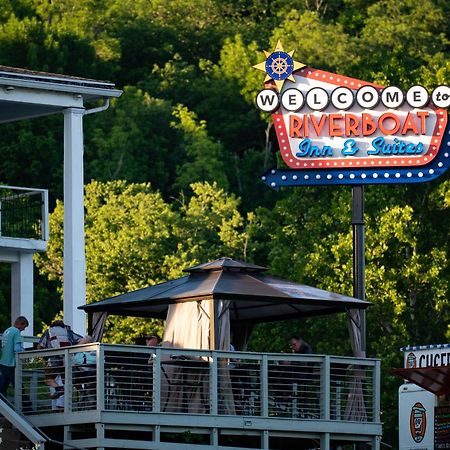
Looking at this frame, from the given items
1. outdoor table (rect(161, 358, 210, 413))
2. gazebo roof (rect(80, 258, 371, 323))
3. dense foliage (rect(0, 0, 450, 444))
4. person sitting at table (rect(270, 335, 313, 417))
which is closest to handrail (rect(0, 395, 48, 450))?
outdoor table (rect(161, 358, 210, 413))

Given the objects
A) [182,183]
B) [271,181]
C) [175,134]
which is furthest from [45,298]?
[271,181]

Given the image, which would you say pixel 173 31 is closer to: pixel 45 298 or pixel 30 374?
pixel 45 298

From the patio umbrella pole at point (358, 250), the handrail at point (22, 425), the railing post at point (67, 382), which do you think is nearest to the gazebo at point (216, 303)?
the railing post at point (67, 382)

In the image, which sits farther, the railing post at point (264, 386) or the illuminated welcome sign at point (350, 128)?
the illuminated welcome sign at point (350, 128)

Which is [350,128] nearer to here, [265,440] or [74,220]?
[74,220]

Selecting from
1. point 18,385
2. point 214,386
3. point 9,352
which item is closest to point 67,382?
point 18,385

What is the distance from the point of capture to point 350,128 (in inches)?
1753

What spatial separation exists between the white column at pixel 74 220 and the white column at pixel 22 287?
1909 mm

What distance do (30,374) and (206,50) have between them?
6461cm

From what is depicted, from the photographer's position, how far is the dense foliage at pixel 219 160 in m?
60.5

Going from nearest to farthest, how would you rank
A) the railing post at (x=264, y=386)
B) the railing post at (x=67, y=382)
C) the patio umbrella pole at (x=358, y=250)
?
the railing post at (x=67, y=382) → the railing post at (x=264, y=386) → the patio umbrella pole at (x=358, y=250)

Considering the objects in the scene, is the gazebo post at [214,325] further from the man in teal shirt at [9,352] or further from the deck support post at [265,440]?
the man in teal shirt at [9,352]

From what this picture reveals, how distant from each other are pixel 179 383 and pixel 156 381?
85cm

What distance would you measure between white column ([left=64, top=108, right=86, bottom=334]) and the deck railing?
577cm
